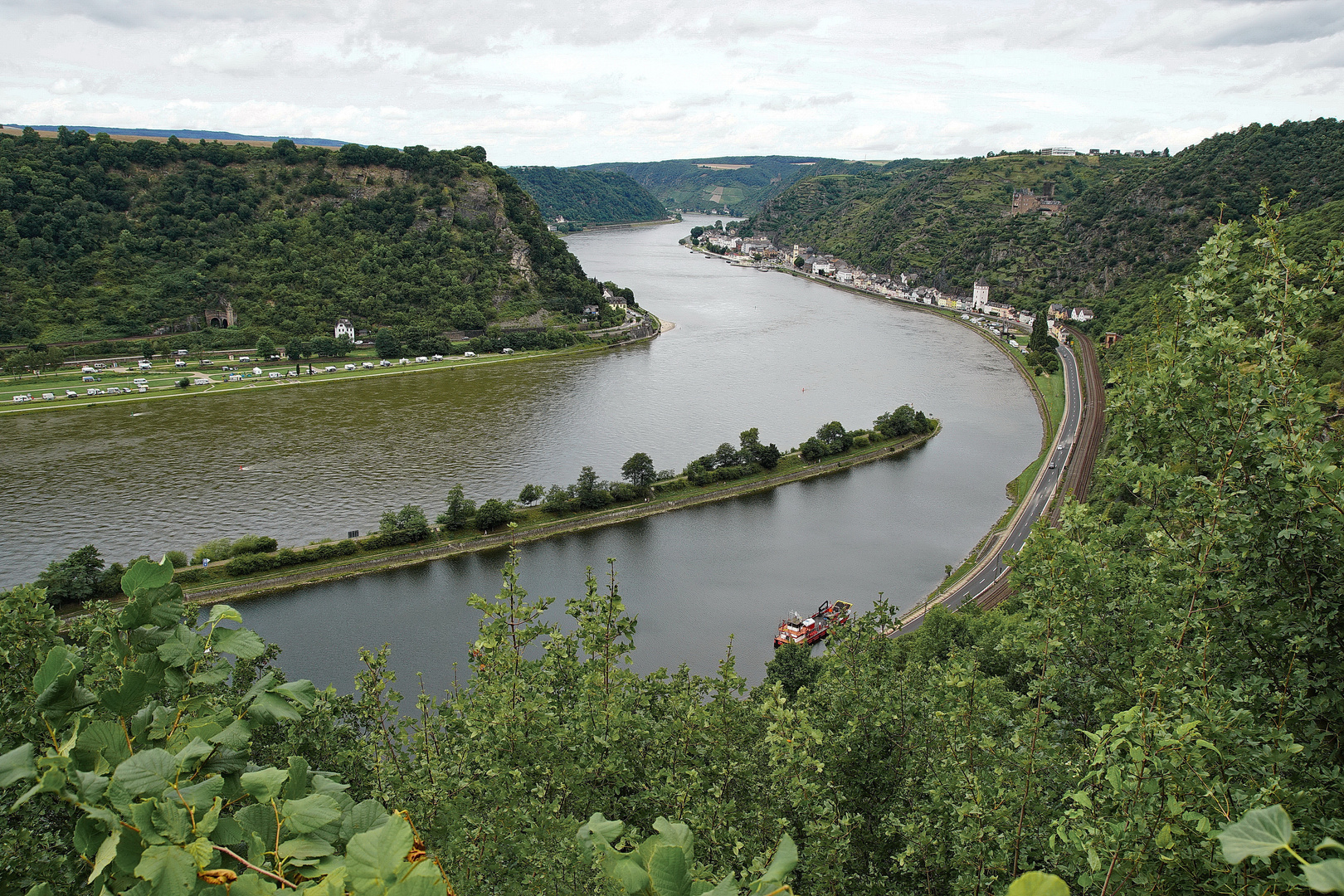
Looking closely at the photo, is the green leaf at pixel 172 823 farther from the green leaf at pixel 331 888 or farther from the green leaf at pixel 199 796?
the green leaf at pixel 331 888

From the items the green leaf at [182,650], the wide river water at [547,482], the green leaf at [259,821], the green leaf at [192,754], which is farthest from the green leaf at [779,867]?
the wide river water at [547,482]

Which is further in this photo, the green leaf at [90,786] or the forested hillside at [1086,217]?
the forested hillside at [1086,217]

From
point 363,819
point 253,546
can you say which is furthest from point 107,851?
point 253,546

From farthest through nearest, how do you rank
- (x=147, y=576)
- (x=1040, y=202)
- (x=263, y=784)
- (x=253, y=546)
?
(x=1040, y=202) → (x=253, y=546) → (x=147, y=576) → (x=263, y=784)

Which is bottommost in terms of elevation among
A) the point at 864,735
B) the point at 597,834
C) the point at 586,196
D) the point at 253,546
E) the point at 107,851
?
the point at 253,546

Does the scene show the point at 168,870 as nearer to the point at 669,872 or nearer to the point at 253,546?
the point at 669,872

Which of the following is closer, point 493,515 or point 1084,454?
point 493,515

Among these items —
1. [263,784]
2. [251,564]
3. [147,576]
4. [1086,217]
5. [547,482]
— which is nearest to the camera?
[263,784]

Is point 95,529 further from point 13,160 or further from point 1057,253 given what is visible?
point 1057,253
